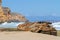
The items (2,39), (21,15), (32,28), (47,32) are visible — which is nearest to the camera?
(2,39)

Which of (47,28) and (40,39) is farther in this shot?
(47,28)

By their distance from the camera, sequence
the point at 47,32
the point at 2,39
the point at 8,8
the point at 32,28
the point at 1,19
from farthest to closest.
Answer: the point at 8,8, the point at 1,19, the point at 32,28, the point at 47,32, the point at 2,39

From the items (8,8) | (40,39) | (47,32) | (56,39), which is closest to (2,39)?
(40,39)

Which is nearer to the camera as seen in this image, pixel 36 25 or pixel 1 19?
pixel 36 25

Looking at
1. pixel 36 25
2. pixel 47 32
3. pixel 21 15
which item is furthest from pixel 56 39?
pixel 21 15

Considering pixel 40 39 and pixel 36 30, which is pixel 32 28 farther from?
pixel 40 39

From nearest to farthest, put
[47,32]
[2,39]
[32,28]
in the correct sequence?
[2,39]
[47,32]
[32,28]

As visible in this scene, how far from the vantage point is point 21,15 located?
129 meters

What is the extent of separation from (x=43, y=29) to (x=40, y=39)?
459cm

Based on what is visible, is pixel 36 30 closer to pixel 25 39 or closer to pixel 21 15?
pixel 25 39

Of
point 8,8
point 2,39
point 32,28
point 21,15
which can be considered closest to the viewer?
point 2,39

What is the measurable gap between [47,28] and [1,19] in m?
61.7

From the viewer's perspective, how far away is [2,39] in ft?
37.2

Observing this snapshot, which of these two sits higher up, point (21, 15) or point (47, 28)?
point (21, 15)
